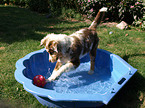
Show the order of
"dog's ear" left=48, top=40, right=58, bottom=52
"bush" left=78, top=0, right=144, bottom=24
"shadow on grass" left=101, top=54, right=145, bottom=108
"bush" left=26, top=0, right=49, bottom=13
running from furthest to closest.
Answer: "bush" left=26, top=0, right=49, bottom=13, "bush" left=78, top=0, right=144, bottom=24, "shadow on grass" left=101, top=54, right=145, bottom=108, "dog's ear" left=48, top=40, right=58, bottom=52

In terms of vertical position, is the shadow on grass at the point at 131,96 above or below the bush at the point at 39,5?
below

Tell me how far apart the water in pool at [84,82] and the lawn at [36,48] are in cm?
50


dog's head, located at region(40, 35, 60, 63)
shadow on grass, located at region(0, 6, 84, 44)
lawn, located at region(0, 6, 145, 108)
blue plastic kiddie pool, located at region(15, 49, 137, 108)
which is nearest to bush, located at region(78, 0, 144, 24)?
lawn, located at region(0, 6, 145, 108)

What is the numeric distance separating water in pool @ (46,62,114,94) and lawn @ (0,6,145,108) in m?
0.50

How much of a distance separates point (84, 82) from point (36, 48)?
2219 millimetres

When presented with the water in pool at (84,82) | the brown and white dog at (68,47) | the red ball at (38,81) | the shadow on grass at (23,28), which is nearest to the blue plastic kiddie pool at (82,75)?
the water in pool at (84,82)

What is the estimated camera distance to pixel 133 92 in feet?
11.1

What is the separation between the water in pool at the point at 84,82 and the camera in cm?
359

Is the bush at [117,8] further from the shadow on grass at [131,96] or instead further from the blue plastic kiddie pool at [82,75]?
the shadow on grass at [131,96]

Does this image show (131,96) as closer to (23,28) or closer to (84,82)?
(84,82)

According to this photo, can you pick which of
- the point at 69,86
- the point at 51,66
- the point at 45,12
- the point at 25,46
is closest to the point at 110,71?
the point at 69,86

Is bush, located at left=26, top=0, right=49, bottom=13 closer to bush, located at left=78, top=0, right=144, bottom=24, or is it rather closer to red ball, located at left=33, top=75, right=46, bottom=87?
bush, located at left=78, top=0, right=144, bottom=24

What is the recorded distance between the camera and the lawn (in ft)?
10.4

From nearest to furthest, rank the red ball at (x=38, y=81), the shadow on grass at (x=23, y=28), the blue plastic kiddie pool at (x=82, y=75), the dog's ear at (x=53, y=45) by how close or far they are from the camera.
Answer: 1. the dog's ear at (x=53, y=45)
2. the blue plastic kiddie pool at (x=82, y=75)
3. the red ball at (x=38, y=81)
4. the shadow on grass at (x=23, y=28)
